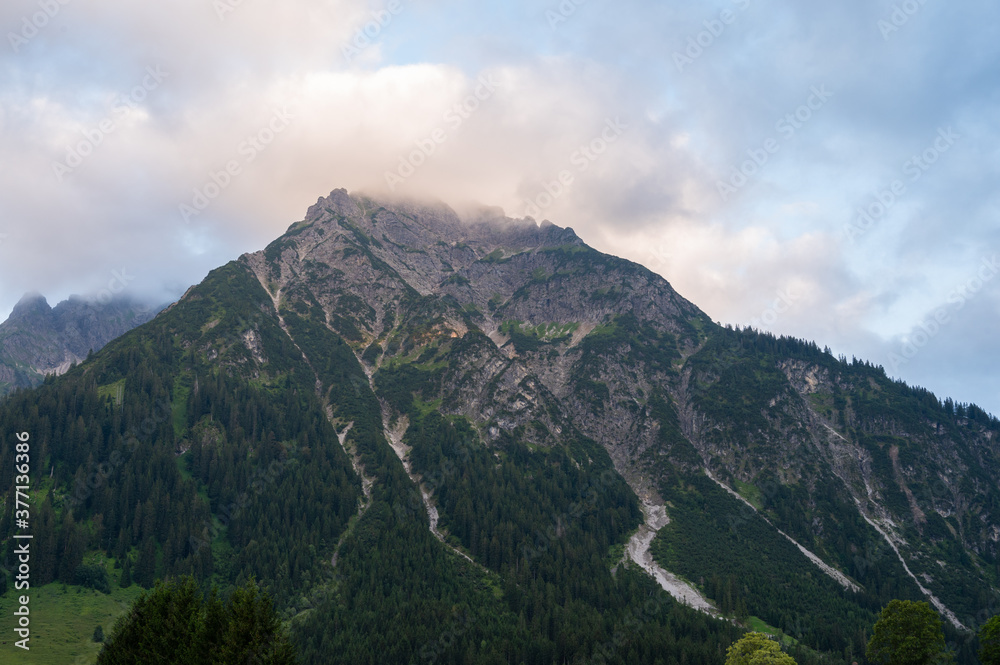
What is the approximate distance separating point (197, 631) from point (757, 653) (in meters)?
81.6

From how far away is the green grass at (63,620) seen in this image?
106 metres

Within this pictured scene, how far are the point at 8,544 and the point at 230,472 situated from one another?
59531 mm

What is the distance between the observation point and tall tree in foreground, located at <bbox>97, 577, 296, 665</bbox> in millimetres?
51094

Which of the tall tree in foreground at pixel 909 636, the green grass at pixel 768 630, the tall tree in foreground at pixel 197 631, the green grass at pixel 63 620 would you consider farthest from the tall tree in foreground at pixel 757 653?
the green grass at pixel 63 620

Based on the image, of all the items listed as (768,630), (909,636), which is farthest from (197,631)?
(768,630)

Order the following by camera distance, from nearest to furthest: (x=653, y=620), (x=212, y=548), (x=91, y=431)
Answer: (x=653, y=620), (x=212, y=548), (x=91, y=431)

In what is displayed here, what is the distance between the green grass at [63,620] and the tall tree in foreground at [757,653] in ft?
379

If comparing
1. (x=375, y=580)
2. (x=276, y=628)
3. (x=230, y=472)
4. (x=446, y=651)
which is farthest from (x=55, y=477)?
(x=276, y=628)

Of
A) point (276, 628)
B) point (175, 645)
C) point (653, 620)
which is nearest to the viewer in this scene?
point (276, 628)

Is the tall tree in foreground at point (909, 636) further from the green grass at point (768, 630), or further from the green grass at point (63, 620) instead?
the green grass at point (63, 620)

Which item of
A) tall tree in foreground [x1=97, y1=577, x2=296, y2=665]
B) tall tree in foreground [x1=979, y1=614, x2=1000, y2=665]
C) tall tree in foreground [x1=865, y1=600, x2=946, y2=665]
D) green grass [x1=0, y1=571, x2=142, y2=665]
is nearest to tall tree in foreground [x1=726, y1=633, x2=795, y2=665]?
tall tree in foreground [x1=865, y1=600, x2=946, y2=665]

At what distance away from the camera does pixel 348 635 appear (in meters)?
135

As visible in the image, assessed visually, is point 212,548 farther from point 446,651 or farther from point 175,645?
point 175,645

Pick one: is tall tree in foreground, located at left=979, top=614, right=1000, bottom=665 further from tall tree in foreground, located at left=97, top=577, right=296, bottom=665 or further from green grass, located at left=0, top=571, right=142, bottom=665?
green grass, located at left=0, top=571, right=142, bottom=665
